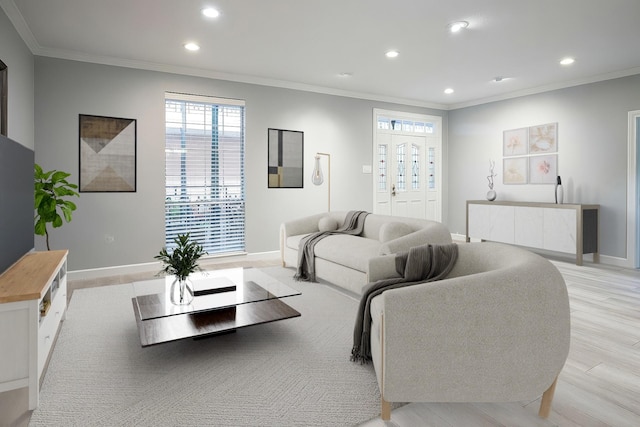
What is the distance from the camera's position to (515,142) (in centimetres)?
657

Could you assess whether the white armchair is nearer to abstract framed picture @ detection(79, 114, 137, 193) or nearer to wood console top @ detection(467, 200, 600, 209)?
abstract framed picture @ detection(79, 114, 137, 193)

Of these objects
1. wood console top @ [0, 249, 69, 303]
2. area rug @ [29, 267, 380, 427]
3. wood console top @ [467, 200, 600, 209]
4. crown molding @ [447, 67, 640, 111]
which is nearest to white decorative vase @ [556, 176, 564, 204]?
wood console top @ [467, 200, 600, 209]

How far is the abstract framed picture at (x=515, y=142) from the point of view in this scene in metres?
6.45

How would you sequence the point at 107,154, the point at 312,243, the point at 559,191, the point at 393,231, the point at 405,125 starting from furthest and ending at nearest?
the point at 405,125 < the point at 559,191 < the point at 107,154 < the point at 312,243 < the point at 393,231

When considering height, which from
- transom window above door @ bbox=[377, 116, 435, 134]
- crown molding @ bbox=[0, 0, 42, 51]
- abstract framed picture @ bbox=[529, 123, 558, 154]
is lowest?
abstract framed picture @ bbox=[529, 123, 558, 154]

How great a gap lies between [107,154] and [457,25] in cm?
407

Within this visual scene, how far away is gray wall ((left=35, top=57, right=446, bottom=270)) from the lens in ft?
14.7

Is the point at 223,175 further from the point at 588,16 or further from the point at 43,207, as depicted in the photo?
the point at 588,16

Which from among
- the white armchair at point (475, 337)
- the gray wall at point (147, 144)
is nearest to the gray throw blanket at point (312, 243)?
the gray wall at point (147, 144)

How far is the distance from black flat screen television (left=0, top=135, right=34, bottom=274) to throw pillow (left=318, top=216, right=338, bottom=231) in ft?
9.79

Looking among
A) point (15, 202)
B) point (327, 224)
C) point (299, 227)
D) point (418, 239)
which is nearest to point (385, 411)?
point (418, 239)

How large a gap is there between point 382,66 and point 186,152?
2.77 meters

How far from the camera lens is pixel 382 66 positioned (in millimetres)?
5129

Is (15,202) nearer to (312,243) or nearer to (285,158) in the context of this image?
(312,243)
